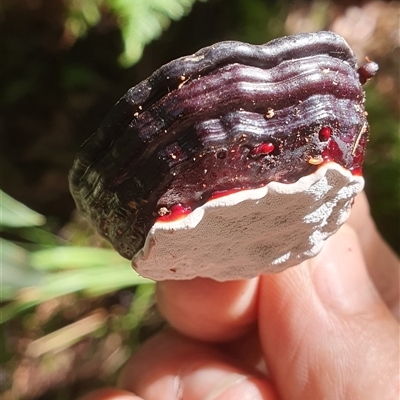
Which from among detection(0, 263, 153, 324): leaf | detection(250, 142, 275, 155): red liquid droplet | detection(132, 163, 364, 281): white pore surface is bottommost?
detection(0, 263, 153, 324): leaf

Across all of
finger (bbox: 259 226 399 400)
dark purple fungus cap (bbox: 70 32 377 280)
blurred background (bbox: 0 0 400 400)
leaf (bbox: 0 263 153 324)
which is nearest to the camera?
dark purple fungus cap (bbox: 70 32 377 280)

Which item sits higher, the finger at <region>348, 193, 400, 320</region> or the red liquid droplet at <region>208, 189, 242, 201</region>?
the red liquid droplet at <region>208, 189, 242, 201</region>

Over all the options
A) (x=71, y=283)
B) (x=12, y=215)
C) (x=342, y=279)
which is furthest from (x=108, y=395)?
(x=342, y=279)

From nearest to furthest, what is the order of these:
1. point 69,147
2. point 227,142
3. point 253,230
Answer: point 227,142 < point 253,230 < point 69,147

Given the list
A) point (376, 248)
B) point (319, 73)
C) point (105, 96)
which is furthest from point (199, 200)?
point (105, 96)

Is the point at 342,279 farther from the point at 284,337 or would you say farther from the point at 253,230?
the point at 253,230

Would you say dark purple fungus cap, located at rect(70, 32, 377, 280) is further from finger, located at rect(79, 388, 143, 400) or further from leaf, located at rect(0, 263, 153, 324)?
leaf, located at rect(0, 263, 153, 324)

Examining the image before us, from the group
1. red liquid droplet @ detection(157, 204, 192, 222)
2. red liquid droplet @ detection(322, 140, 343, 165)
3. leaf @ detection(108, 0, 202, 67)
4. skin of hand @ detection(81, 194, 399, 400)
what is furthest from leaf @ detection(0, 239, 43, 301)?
red liquid droplet @ detection(322, 140, 343, 165)

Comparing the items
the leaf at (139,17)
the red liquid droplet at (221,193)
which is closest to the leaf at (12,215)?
the leaf at (139,17)
